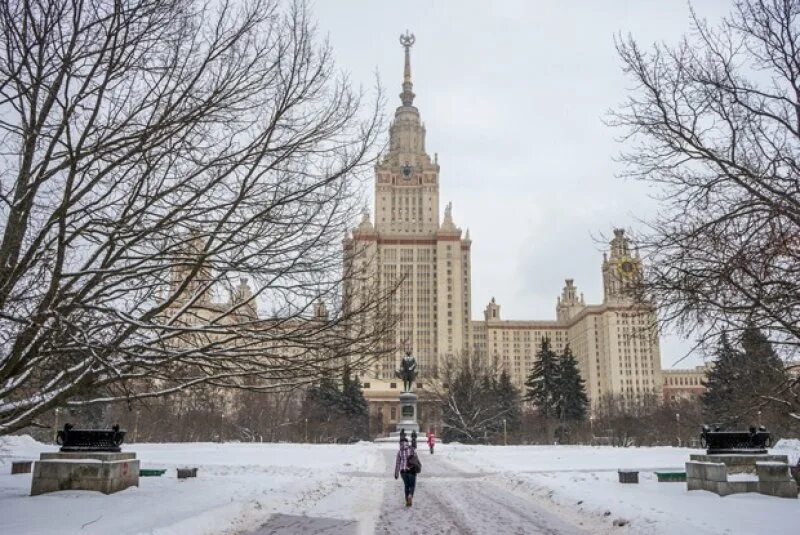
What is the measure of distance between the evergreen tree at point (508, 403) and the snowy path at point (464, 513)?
157ft

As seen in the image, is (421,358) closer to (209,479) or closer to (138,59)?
(209,479)

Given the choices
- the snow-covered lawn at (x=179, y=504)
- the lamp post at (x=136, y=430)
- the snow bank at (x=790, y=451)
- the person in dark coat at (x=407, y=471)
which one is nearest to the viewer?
the snow-covered lawn at (x=179, y=504)

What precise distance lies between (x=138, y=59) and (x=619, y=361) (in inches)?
7181

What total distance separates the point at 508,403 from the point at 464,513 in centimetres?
5905

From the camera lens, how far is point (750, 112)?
11148mm

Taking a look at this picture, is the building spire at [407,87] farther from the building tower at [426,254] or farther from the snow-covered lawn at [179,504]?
the snow-covered lawn at [179,504]

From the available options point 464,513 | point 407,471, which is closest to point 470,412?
point 407,471

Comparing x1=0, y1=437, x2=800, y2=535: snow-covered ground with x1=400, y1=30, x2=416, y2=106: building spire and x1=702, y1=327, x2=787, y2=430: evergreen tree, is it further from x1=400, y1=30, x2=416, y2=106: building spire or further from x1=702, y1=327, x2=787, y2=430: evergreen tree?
x1=400, y1=30, x2=416, y2=106: building spire

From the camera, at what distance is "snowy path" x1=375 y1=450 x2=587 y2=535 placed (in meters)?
10.5

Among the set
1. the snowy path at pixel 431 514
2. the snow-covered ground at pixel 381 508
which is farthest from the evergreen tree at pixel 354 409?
the snowy path at pixel 431 514

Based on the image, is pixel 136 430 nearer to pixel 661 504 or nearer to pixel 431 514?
pixel 431 514

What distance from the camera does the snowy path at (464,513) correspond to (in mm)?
10461

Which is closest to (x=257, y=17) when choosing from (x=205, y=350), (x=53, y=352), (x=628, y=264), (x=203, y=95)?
(x=203, y=95)

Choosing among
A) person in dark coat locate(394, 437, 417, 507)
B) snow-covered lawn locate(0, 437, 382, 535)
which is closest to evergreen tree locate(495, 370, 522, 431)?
snow-covered lawn locate(0, 437, 382, 535)
